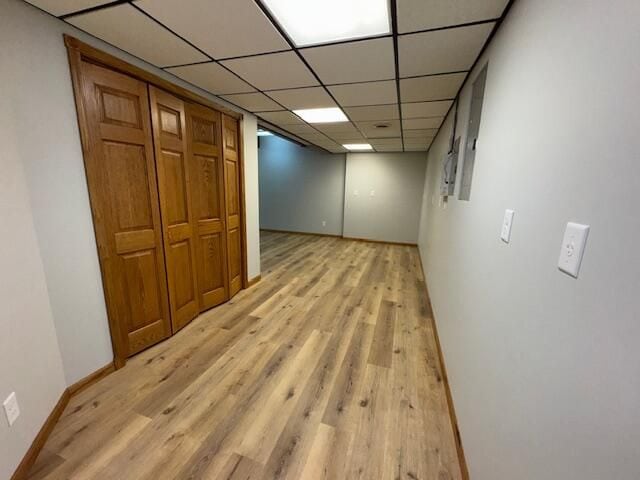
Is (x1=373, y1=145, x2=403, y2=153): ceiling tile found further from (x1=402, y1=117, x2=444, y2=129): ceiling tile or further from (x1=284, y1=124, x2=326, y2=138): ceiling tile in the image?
(x1=402, y1=117, x2=444, y2=129): ceiling tile

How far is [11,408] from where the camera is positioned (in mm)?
1182

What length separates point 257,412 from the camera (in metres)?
1.61

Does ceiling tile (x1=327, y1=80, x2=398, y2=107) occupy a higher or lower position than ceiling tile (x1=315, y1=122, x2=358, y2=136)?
lower

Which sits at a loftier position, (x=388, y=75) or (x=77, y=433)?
(x=388, y=75)

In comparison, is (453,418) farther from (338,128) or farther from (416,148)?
(416,148)

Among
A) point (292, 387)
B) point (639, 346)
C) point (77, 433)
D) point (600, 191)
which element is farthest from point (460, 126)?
point (77, 433)

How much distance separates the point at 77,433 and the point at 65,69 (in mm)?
2066

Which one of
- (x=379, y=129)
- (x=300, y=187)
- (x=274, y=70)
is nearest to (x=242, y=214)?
(x=274, y=70)

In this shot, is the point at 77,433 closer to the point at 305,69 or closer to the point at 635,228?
the point at 635,228

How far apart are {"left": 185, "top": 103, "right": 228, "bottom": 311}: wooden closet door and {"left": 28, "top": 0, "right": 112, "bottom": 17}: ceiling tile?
1.01 meters

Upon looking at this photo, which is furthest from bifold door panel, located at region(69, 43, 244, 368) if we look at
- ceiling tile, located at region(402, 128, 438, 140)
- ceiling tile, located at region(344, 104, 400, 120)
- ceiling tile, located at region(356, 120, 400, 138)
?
ceiling tile, located at region(402, 128, 438, 140)

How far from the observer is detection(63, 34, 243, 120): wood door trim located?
1.52 metres

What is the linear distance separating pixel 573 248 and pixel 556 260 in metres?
0.08

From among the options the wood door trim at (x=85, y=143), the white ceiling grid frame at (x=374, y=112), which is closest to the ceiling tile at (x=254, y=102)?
the white ceiling grid frame at (x=374, y=112)
